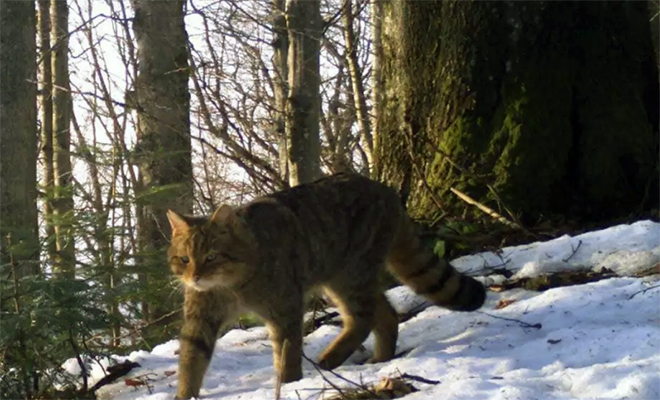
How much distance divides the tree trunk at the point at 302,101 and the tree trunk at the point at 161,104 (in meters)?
1.11

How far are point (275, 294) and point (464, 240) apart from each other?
205 cm

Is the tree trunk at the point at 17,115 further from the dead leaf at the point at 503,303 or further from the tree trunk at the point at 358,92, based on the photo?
the tree trunk at the point at 358,92

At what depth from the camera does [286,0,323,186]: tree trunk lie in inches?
373

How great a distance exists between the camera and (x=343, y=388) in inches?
176

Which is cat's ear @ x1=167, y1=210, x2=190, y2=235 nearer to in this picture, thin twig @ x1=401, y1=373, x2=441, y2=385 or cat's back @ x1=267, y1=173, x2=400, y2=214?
cat's back @ x1=267, y1=173, x2=400, y2=214

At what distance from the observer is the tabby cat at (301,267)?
543 centimetres

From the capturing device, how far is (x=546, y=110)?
7109 mm

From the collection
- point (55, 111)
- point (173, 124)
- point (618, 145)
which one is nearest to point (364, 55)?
point (55, 111)

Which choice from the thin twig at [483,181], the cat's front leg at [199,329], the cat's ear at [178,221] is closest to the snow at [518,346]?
the cat's front leg at [199,329]

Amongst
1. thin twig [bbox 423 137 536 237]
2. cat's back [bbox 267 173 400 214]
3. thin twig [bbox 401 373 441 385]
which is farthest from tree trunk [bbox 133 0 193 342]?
thin twig [bbox 401 373 441 385]

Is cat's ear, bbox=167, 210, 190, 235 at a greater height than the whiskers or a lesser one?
greater

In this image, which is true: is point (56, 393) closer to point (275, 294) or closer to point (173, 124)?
point (275, 294)

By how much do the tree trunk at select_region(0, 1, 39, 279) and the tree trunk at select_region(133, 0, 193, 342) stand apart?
1.06 m

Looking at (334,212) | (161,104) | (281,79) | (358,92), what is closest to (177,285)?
(334,212)
